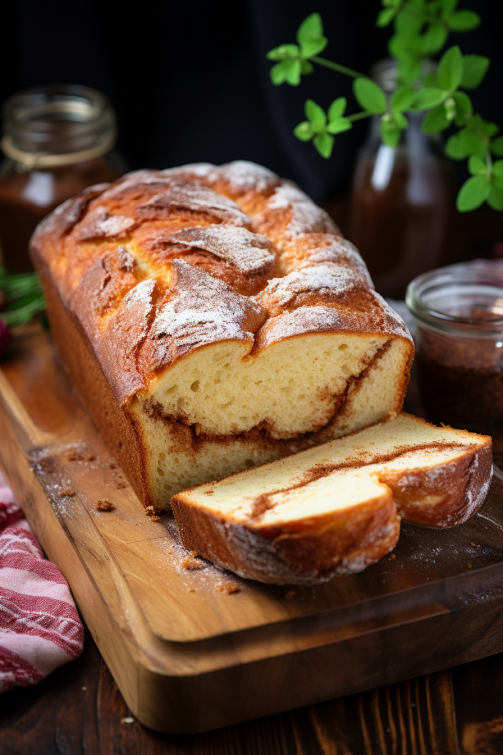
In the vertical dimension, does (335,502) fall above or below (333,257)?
below

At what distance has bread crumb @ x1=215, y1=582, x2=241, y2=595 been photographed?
2391 mm

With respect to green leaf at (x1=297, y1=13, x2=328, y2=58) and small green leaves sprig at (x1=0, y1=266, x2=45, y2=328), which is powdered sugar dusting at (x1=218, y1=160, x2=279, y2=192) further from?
small green leaves sprig at (x1=0, y1=266, x2=45, y2=328)

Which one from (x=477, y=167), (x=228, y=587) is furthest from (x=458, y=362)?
(x=228, y=587)

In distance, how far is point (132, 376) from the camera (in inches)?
103

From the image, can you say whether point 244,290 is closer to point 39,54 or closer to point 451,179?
point 451,179

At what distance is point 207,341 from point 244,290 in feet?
1.16

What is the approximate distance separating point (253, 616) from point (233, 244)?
1319 mm

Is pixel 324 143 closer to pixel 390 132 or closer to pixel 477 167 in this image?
pixel 390 132

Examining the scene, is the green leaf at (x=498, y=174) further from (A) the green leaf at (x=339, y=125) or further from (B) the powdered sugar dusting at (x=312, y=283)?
(B) the powdered sugar dusting at (x=312, y=283)

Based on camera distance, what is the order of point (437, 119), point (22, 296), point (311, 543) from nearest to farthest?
1. point (311, 543)
2. point (437, 119)
3. point (22, 296)

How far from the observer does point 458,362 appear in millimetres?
3244

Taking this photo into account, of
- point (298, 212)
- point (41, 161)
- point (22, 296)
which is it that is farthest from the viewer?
point (41, 161)

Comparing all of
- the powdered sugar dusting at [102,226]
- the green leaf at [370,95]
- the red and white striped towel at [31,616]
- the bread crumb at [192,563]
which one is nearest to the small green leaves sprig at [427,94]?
the green leaf at [370,95]

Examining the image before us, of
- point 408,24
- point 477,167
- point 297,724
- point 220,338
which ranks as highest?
point 408,24
